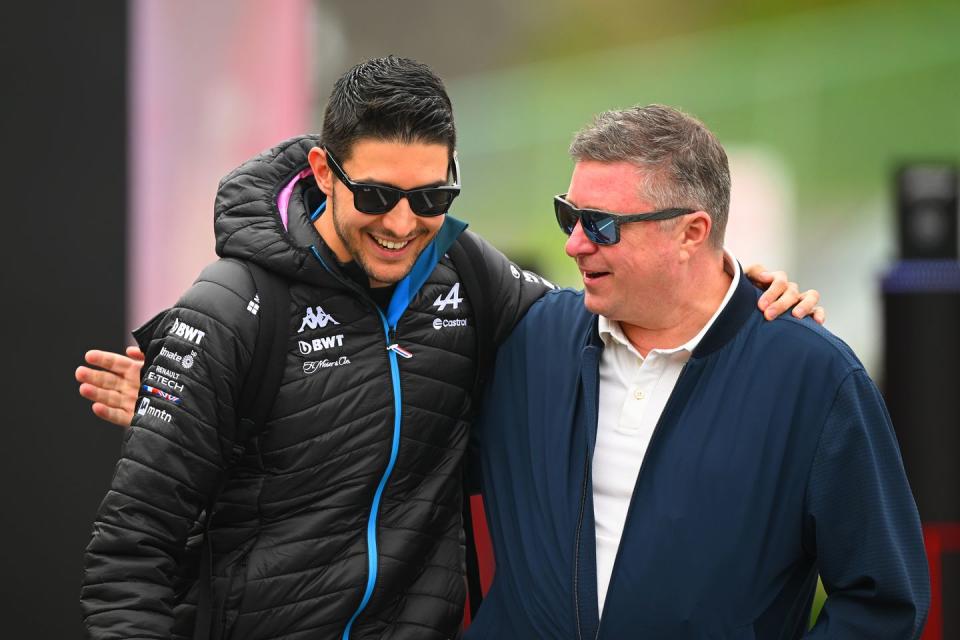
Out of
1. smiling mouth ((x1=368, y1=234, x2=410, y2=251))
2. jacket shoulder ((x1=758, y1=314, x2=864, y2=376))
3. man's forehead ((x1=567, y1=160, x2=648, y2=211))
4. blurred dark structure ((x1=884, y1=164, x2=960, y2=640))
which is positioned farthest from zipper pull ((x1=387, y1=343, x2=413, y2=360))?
blurred dark structure ((x1=884, y1=164, x2=960, y2=640))

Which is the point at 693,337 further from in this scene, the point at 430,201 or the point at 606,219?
the point at 430,201

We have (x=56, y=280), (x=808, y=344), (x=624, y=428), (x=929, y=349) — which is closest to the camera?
(x=808, y=344)

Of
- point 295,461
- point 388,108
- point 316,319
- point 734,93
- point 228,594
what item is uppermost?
point 734,93

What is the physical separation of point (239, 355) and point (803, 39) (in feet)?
14.0

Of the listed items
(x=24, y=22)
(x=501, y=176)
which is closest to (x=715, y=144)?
(x=501, y=176)

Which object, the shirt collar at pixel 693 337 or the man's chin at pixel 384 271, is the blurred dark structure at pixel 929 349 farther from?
the man's chin at pixel 384 271

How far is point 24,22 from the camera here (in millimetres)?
4629

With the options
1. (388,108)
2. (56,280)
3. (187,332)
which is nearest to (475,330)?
(388,108)

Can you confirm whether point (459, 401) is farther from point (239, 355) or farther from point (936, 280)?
point (936, 280)

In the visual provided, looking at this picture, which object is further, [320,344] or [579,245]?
[579,245]

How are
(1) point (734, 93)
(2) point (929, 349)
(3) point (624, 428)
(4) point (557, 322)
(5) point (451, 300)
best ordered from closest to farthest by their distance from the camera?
(3) point (624, 428) < (5) point (451, 300) < (4) point (557, 322) < (2) point (929, 349) < (1) point (734, 93)

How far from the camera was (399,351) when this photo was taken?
277cm

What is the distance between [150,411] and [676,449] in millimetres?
1203

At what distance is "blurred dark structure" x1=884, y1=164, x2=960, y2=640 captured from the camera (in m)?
5.30
